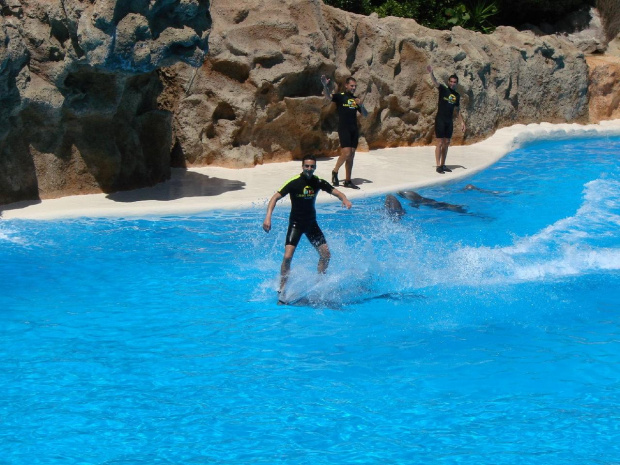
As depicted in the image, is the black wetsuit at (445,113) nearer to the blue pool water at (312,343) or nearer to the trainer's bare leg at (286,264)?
the blue pool water at (312,343)

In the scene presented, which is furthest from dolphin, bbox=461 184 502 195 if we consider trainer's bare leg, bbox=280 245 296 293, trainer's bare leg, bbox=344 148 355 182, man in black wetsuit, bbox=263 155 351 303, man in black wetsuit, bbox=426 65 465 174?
trainer's bare leg, bbox=280 245 296 293

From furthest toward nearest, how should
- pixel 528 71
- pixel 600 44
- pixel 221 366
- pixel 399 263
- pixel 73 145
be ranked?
pixel 600 44, pixel 528 71, pixel 73 145, pixel 399 263, pixel 221 366

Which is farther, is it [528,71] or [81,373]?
[528,71]

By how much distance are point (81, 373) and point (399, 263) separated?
4440mm

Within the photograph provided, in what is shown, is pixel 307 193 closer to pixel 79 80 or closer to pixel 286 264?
pixel 286 264

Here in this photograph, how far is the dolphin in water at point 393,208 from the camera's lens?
12188 millimetres

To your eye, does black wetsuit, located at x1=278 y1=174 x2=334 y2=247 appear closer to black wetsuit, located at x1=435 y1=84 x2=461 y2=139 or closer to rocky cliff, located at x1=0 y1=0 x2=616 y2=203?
rocky cliff, located at x1=0 y1=0 x2=616 y2=203

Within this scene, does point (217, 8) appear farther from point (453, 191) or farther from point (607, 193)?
point (607, 193)

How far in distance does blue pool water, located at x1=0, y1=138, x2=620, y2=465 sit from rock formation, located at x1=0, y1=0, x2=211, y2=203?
52.6 inches

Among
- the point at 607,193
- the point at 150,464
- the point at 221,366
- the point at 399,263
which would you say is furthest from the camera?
the point at 607,193

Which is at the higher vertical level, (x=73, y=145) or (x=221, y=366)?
(x=73, y=145)

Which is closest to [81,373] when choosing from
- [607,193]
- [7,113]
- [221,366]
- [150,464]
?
[221,366]

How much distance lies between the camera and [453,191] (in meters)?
14.4

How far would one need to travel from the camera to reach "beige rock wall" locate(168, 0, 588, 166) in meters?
14.7
